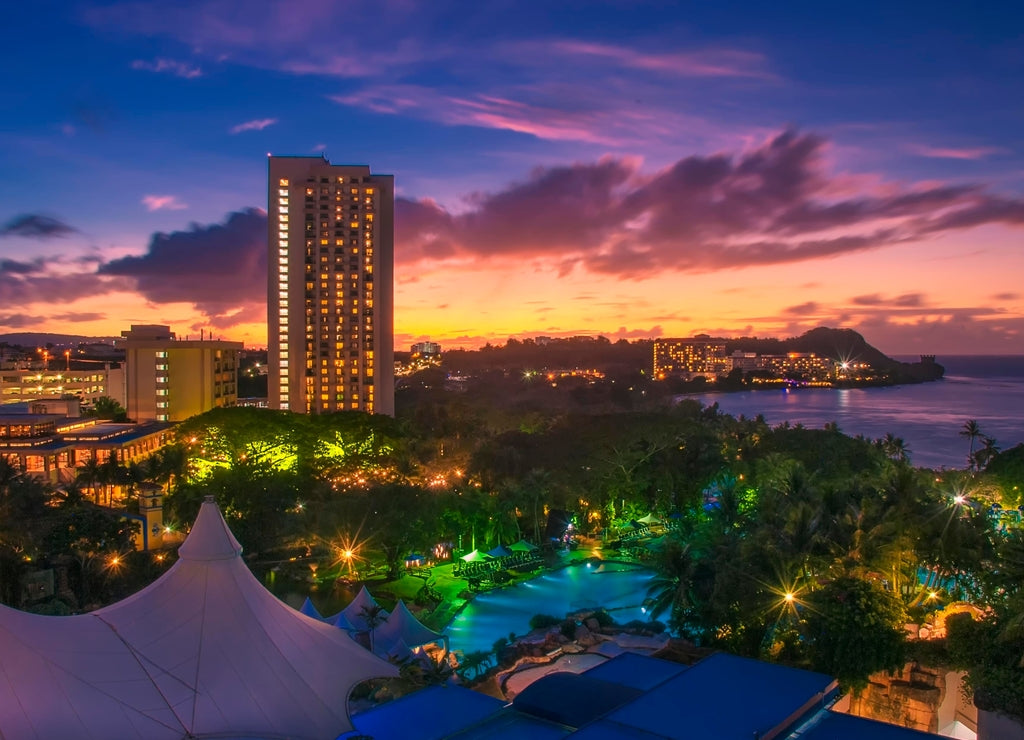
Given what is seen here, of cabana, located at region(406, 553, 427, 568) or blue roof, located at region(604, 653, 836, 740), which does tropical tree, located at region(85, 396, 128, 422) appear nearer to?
cabana, located at region(406, 553, 427, 568)

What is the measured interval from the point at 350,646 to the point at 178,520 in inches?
699

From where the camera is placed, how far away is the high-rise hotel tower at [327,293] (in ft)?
180

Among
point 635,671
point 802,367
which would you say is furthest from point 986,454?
point 802,367

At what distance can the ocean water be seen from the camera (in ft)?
214

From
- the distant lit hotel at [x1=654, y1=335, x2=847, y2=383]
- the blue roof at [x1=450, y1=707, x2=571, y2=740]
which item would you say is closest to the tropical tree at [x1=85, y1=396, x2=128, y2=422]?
the blue roof at [x1=450, y1=707, x2=571, y2=740]

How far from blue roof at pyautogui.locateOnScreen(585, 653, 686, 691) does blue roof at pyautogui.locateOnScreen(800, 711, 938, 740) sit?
6.92 ft

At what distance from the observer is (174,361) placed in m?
50.6

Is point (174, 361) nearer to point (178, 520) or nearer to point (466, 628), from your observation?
point (178, 520)

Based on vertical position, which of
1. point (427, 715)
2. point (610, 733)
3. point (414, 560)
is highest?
point (610, 733)

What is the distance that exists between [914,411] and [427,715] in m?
93.0

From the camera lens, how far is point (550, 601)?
74.3 feet

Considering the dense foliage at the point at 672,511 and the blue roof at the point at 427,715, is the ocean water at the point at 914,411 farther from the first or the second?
the blue roof at the point at 427,715

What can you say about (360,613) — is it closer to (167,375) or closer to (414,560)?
(414,560)

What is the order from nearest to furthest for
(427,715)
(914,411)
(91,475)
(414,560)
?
(427,715), (414,560), (91,475), (914,411)
